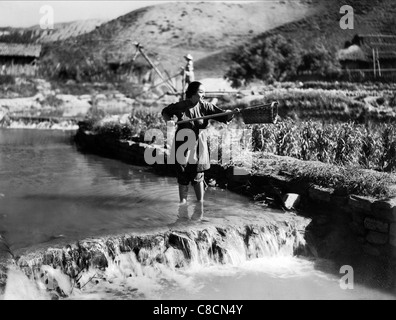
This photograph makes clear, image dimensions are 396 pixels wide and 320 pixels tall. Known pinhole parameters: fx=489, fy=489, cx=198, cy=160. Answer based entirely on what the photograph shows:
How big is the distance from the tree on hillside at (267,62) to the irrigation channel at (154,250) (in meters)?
29.7

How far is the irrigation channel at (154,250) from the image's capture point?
477 centimetres

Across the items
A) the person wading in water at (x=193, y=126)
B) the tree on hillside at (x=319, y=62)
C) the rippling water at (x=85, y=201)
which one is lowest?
the rippling water at (x=85, y=201)

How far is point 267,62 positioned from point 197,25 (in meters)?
34.1

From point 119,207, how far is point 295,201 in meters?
2.44

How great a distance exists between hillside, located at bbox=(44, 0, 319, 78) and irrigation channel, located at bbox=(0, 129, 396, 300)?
44533 mm

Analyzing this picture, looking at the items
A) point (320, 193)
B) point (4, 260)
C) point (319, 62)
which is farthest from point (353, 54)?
point (4, 260)

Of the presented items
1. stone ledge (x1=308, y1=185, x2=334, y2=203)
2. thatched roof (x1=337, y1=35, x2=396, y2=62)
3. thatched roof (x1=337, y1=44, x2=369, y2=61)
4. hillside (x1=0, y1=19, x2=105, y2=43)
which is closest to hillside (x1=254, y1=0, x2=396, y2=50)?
thatched roof (x1=337, y1=35, x2=396, y2=62)

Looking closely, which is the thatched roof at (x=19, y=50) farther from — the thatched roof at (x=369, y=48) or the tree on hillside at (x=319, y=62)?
the thatched roof at (x=369, y=48)

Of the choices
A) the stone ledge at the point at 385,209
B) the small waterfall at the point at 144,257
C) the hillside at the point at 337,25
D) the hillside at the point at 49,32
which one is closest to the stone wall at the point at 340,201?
the stone ledge at the point at 385,209

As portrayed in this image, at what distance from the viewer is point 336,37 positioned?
50250 millimetres

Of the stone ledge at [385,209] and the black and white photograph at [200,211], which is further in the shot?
the stone ledge at [385,209]

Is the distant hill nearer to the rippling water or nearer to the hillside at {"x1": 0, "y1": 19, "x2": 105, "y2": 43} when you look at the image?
the hillside at {"x1": 0, "y1": 19, "x2": 105, "y2": 43}
